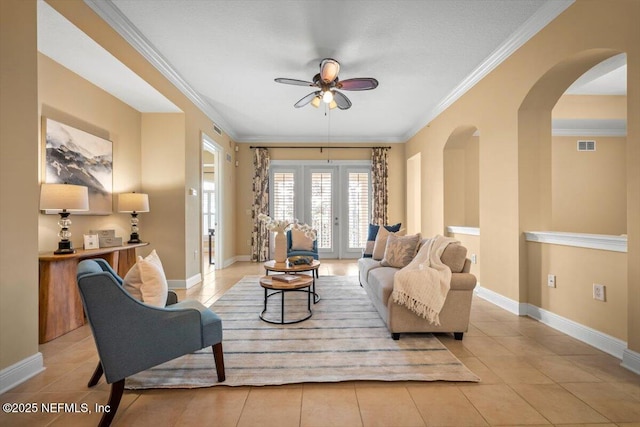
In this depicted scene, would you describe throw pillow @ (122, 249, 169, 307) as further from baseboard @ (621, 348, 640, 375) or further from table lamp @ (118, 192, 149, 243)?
baseboard @ (621, 348, 640, 375)

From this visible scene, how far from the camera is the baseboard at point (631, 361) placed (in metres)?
2.06

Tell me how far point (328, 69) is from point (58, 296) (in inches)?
147

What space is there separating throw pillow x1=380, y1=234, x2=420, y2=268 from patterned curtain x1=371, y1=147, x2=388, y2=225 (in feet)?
11.7

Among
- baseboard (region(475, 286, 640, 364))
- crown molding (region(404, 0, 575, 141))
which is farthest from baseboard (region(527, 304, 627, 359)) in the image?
crown molding (region(404, 0, 575, 141))

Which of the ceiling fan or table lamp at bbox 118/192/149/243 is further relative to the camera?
table lamp at bbox 118/192/149/243

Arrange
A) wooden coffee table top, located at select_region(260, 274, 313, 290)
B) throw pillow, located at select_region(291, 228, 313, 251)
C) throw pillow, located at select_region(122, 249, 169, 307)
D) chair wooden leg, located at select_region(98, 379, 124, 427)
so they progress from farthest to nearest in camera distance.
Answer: throw pillow, located at select_region(291, 228, 313, 251) < wooden coffee table top, located at select_region(260, 274, 313, 290) < throw pillow, located at select_region(122, 249, 169, 307) < chair wooden leg, located at select_region(98, 379, 124, 427)

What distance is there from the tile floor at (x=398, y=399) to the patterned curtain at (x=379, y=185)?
489 cm

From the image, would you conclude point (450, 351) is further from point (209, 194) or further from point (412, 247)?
point (209, 194)

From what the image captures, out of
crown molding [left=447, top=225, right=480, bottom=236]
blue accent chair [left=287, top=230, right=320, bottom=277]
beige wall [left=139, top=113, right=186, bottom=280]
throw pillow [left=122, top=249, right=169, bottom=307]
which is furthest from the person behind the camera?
blue accent chair [left=287, top=230, right=320, bottom=277]

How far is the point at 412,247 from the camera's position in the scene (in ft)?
11.3

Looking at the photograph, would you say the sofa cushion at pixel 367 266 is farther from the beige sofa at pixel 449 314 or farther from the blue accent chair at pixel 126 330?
the blue accent chair at pixel 126 330

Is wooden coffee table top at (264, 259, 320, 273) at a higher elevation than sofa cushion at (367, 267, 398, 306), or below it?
higher

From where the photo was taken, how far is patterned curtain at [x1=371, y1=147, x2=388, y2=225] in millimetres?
7152

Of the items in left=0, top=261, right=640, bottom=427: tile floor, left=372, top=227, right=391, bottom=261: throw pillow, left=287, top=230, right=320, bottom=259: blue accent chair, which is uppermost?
left=372, top=227, right=391, bottom=261: throw pillow
